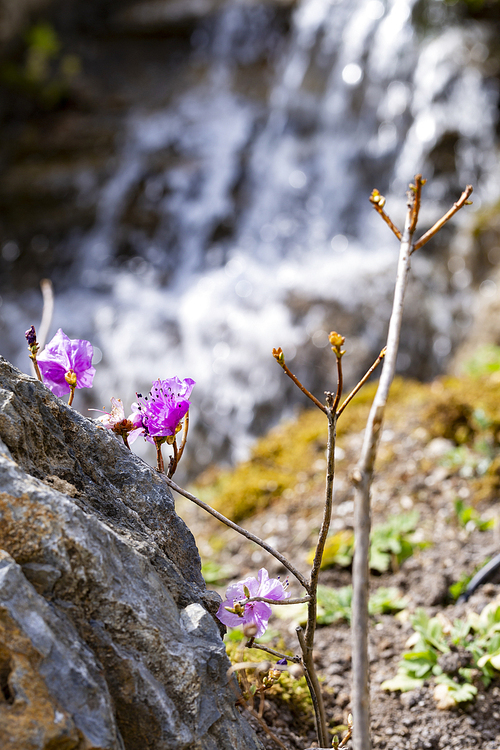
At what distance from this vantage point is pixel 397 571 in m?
2.34

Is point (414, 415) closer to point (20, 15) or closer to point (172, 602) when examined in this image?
point (172, 602)

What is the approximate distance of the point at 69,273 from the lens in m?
8.15

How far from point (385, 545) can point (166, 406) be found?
170 cm

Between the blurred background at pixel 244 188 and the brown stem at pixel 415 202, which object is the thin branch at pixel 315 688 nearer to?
the brown stem at pixel 415 202

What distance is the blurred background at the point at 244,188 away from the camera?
18.2ft

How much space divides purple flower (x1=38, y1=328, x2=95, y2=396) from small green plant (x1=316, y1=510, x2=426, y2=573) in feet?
5.45

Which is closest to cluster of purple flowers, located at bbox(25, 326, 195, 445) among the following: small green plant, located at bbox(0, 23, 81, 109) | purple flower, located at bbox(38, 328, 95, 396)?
purple flower, located at bbox(38, 328, 95, 396)

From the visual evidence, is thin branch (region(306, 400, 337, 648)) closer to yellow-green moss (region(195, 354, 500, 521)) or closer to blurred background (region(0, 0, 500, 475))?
yellow-green moss (region(195, 354, 500, 521))

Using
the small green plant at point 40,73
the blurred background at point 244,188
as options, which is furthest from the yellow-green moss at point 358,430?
the small green plant at point 40,73

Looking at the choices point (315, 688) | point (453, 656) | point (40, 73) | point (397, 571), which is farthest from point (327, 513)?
point (40, 73)

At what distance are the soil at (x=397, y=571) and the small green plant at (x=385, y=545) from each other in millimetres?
37

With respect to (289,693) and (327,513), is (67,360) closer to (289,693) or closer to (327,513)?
(327,513)

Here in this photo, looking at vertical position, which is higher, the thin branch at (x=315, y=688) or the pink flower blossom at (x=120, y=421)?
the pink flower blossom at (x=120, y=421)

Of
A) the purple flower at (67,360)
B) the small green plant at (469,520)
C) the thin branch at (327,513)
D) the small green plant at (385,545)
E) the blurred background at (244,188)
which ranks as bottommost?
the thin branch at (327,513)
